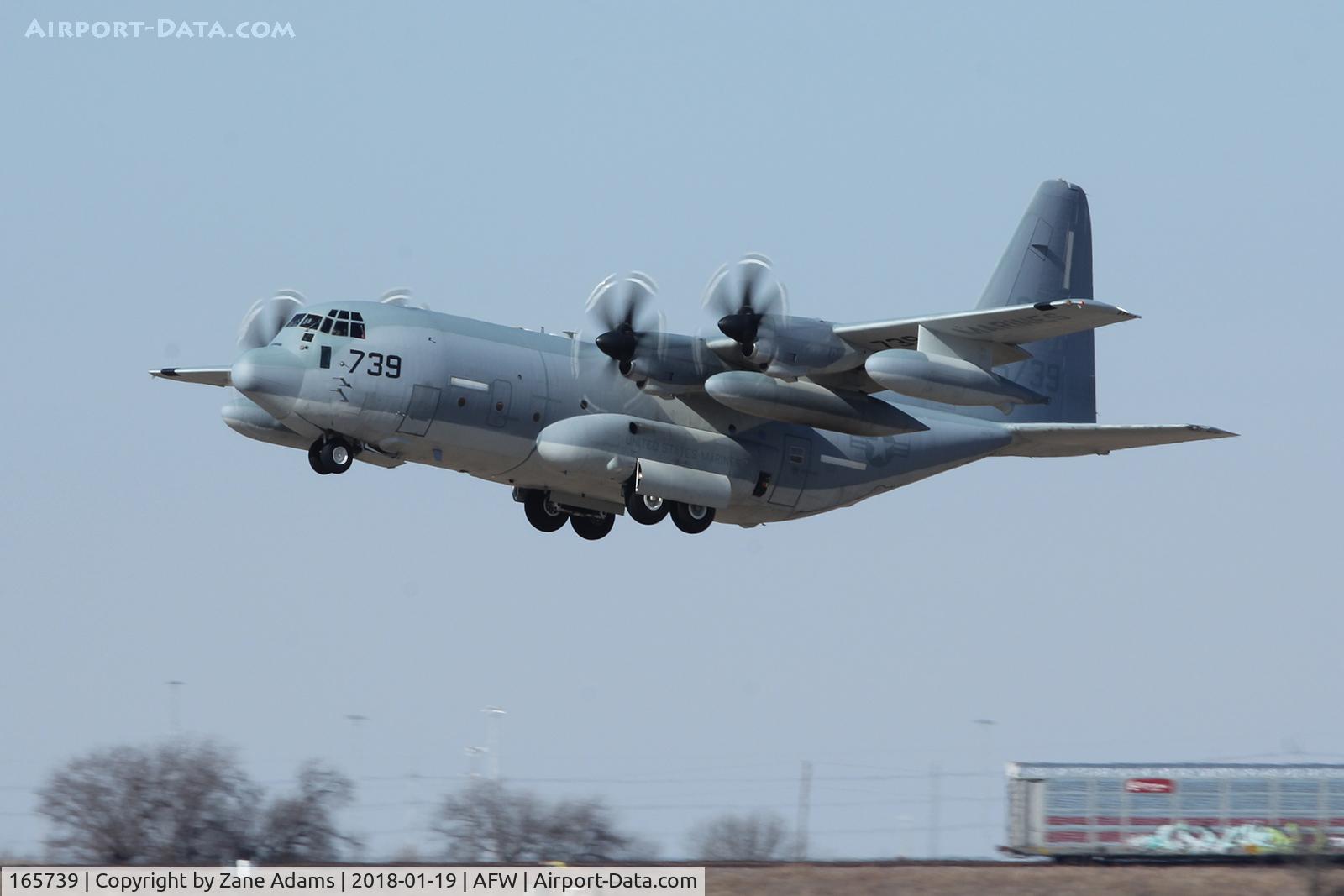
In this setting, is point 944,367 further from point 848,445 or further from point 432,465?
point 432,465

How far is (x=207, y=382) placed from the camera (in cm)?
3509

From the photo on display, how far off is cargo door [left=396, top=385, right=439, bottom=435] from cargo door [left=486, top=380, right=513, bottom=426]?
3.06ft

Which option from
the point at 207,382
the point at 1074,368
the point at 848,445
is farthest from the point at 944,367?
the point at 207,382

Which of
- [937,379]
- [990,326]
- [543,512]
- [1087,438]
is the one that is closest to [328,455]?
[543,512]

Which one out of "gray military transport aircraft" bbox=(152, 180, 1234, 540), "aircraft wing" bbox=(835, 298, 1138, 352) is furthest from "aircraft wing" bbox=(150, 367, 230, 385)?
"aircraft wing" bbox=(835, 298, 1138, 352)

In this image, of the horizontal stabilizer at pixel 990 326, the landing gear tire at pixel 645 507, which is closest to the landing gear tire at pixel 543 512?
the landing gear tire at pixel 645 507

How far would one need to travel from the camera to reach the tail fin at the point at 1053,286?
36.1 m

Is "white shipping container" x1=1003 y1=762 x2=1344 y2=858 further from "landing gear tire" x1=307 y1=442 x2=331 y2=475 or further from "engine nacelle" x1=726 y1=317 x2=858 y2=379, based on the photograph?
"landing gear tire" x1=307 y1=442 x2=331 y2=475

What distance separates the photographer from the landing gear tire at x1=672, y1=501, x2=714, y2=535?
106ft

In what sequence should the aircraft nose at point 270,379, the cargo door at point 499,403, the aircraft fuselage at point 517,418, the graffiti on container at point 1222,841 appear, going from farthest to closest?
the graffiti on container at point 1222,841 < the cargo door at point 499,403 < the aircraft fuselage at point 517,418 < the aircraft nose at point 270,379

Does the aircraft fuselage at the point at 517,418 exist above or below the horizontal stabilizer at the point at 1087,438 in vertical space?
below

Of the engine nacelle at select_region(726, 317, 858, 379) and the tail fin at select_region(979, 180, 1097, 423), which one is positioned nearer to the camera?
the engine nacelle at select_region(726, 317, 858, 379)

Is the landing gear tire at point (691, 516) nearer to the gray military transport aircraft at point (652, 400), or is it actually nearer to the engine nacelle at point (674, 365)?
the gray military transport aircraft at point (652, 400)

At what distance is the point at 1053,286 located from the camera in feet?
119
